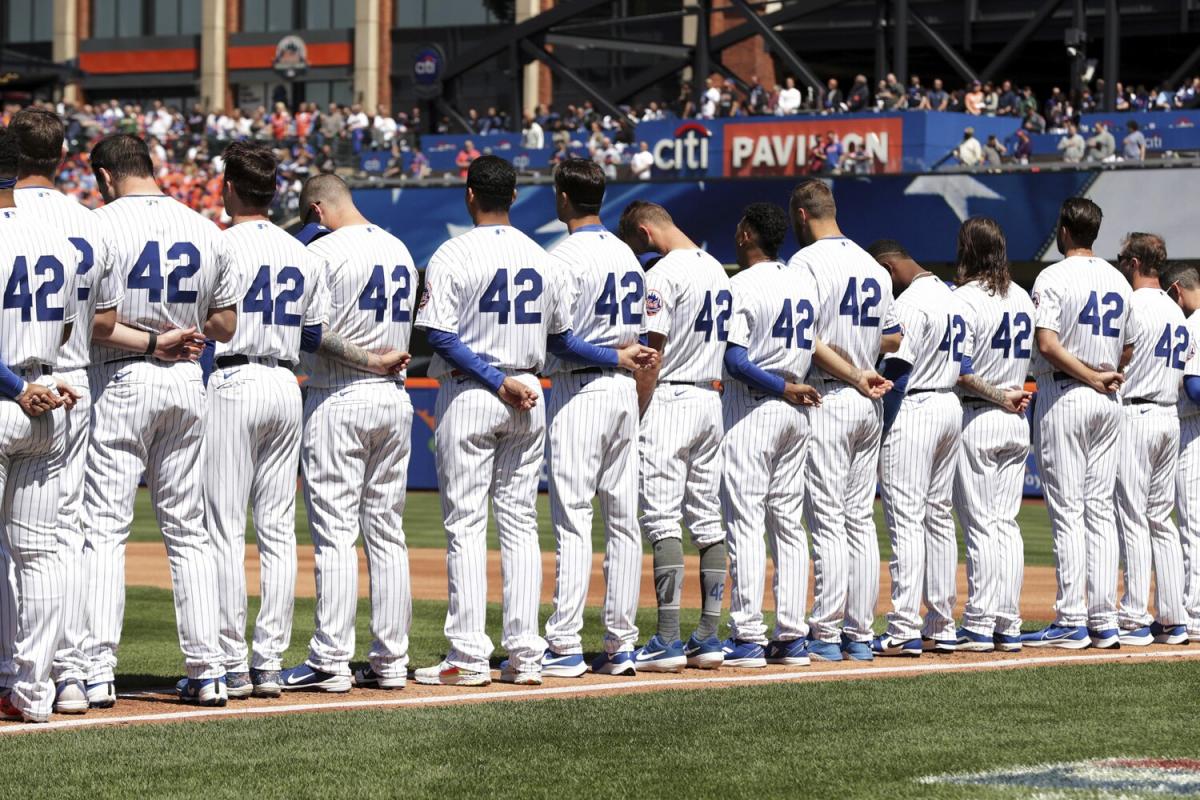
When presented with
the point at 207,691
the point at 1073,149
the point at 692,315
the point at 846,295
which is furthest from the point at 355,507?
the point at 1073,149

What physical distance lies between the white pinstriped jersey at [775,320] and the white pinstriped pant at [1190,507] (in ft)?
9.57

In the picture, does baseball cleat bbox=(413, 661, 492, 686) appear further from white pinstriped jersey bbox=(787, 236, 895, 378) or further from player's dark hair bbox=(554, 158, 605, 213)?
white pinstriped jersey bbox=(787, 236, 895, 378)

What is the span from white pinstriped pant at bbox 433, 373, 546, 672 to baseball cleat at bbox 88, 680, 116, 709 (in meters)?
1.47

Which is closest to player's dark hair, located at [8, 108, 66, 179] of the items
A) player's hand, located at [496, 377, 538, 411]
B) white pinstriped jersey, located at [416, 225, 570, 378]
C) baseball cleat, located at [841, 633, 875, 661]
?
white pinstriped jersey, located at [416, 225, 570, 378]

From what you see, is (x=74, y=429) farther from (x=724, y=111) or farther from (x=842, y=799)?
(x=724, y=111)

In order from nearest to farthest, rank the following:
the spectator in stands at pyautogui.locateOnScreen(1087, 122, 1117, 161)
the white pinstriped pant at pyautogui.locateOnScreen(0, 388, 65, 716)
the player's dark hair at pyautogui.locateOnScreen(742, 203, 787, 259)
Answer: the white pinstriped pant at pyautogui.locateOnScreen(0, 388, 65, 716) < the player's dark hair at pyautogui.locateOnScreen(742, 203, 787, 259) < the spectator in stands at pyautogui.locateOnScreen(1087, 122, 1117, 161)

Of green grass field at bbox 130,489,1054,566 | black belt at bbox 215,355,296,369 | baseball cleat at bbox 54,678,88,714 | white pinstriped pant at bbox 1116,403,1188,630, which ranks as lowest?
green grass field at bbox 130,489,1054,566

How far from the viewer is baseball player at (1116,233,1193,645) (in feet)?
33.2

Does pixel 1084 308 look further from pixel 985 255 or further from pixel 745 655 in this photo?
pixel 745 655

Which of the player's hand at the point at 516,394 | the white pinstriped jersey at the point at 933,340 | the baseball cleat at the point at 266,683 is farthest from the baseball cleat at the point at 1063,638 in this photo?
the baseball cleat at the point at 266,683

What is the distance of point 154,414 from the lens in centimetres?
727

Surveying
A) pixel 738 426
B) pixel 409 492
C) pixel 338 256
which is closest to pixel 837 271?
pixel 738 426

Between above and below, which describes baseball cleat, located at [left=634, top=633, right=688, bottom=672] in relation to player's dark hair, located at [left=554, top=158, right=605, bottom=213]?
below

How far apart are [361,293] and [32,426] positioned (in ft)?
5.41
